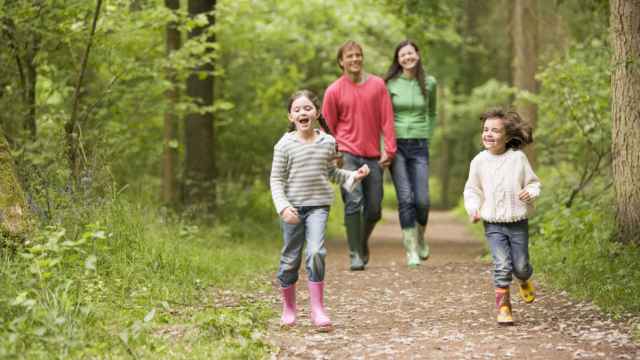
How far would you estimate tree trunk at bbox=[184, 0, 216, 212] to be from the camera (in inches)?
554

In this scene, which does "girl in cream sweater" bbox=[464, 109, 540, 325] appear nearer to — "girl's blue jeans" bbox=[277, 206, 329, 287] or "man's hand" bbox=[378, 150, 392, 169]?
"girl's blue jeans" bbox=[277, 206, 329, 287]

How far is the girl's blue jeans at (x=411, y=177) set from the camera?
989 cm

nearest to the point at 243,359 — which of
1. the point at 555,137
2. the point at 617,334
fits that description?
the point at 617,334

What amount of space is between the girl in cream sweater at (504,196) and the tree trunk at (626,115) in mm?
2094

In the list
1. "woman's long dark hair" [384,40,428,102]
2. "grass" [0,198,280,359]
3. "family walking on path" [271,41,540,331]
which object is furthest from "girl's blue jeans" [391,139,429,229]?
"family walking on path" [271,41,540,331]

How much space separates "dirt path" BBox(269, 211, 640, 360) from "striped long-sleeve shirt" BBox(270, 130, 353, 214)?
3.18ft

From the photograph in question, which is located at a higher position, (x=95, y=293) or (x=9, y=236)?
(x=9, y=236)

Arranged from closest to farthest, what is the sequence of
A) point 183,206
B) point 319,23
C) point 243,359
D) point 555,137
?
point 243,359 → point 183,206 → point 555,137 → point 319,23

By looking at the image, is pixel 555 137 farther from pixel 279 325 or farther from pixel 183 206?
pixel 279 325

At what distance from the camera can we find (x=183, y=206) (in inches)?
542

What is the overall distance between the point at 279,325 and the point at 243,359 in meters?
1.41

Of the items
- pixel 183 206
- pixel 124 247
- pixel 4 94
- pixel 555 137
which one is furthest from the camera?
pixel 555 137

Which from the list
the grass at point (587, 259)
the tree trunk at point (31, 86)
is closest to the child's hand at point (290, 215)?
the grass at point (587, 259)

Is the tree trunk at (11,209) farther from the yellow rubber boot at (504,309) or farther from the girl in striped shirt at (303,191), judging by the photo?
the yellow rubber boot at (504,309)
